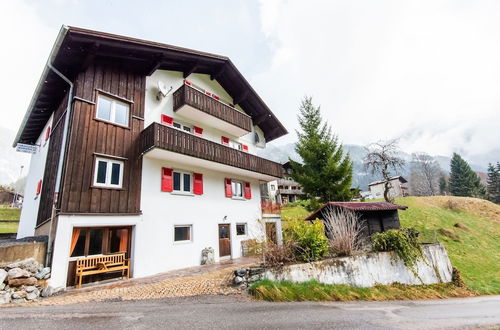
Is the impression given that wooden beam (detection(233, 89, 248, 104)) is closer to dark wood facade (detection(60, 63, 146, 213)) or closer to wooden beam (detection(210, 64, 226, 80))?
wooden beam (detection(210, 64, 226, 80))

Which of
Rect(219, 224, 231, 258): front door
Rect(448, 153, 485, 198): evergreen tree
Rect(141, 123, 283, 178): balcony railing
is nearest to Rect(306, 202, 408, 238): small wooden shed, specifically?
Rect(219, 224, 231, 258): front door

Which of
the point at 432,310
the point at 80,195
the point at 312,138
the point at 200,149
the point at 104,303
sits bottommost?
the point at 432,310

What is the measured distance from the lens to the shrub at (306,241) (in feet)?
28.9

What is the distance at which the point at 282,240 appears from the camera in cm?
912

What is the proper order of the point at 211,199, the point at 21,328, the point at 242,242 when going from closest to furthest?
1. the point at 21,328
2. the point at 211,199
3. the point at 242,242

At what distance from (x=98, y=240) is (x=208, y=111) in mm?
8975

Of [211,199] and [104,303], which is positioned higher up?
[211,199]

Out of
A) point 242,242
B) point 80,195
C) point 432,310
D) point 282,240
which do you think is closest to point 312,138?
→ point 242,242

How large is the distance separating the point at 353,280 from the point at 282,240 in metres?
3.14

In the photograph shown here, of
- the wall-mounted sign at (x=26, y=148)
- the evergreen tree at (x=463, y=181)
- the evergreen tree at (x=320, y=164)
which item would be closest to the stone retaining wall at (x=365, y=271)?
the evergreen tree at (x=320, y=164)

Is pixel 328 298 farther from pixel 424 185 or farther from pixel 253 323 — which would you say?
pixel 424 185

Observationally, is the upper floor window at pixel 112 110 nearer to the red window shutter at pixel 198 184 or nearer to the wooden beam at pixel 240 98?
the red window shutter at pixel 198 184

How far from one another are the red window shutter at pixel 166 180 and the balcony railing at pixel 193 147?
161 centimetres

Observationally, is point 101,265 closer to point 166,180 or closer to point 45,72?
point 166,180
